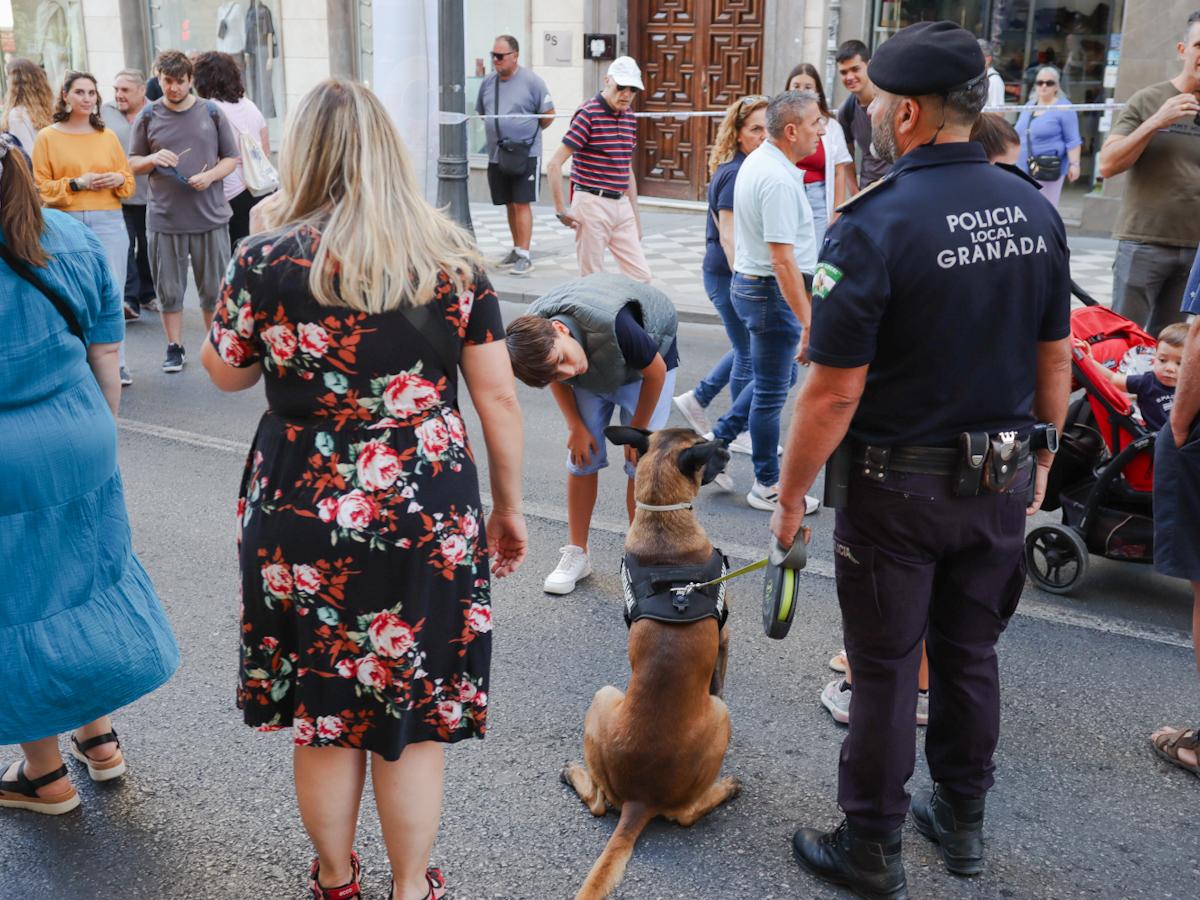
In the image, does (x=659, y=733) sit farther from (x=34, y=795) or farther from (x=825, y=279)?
(x=34, y=795)

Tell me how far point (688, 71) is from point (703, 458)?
13.0 m

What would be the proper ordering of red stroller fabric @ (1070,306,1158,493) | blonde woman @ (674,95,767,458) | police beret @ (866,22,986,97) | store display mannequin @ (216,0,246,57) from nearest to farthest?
police beret @ (866,22,986,97) → red stroller fabric @ (1070,306,1158,493) → blonde woman @ (674,95,767,458) → store display mannequin @ (216,0,246,57)

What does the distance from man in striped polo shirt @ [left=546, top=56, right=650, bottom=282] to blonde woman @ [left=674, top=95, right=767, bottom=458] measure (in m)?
2.74

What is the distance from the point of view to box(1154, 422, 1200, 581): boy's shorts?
→ 3475 millimetres

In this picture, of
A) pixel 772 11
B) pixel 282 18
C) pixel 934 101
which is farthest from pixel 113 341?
Answer: pixel 282 18

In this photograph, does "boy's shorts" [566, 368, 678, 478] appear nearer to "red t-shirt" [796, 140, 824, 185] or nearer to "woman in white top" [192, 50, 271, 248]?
"red t-shirt" [796, 140, 824, 185]

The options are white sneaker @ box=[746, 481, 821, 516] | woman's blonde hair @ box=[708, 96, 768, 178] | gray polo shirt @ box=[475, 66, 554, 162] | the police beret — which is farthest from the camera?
gray polo shirt @ box=[475, 66, 554, 162]

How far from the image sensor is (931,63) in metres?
2.71

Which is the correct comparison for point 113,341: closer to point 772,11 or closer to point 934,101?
point 934,101

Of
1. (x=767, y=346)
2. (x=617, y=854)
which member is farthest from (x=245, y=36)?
(x=617, y=854)

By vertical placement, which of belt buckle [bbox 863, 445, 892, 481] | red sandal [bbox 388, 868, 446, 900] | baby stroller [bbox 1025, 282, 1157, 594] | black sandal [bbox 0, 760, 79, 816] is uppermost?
belt buckle [bbox 863, 445, 892, 481]

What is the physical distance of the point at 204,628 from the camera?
15.2 feet

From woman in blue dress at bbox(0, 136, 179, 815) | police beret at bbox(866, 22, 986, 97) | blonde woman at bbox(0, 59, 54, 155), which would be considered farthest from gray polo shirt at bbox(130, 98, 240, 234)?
police beret at bbox(866, 22, 986, 97)

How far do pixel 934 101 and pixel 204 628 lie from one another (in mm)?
3284
